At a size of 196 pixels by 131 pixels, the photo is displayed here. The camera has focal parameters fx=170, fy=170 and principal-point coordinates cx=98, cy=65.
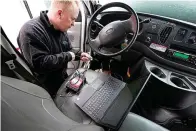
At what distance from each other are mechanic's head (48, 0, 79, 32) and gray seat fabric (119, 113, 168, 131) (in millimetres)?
729

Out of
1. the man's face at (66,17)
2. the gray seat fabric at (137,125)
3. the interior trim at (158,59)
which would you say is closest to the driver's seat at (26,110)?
the gray seat fabric at (137,125)

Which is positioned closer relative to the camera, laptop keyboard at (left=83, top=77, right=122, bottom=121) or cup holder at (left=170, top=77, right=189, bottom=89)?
laptop keyboard at (left=83, top=77, right=122, bottom=121)

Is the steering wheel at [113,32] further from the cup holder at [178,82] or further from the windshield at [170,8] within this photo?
the cup holder at [178,82]

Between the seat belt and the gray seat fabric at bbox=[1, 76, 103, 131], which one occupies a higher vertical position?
the seat belt

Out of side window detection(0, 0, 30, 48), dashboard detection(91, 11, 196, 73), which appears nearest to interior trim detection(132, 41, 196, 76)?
dashboard detection(91, 11, 196, 73)

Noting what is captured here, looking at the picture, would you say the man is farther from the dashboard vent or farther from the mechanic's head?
the dashboard vent

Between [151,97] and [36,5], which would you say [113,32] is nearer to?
[151,97]

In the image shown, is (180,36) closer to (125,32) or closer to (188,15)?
(188,15)

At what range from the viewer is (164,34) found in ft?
4.55

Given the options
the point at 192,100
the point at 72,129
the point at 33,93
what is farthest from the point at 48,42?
the point at 192,100

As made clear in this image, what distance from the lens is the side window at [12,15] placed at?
218 cm

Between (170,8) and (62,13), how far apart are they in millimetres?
975

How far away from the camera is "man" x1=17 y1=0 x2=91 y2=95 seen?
1038mm

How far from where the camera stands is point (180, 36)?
51.8 inches
